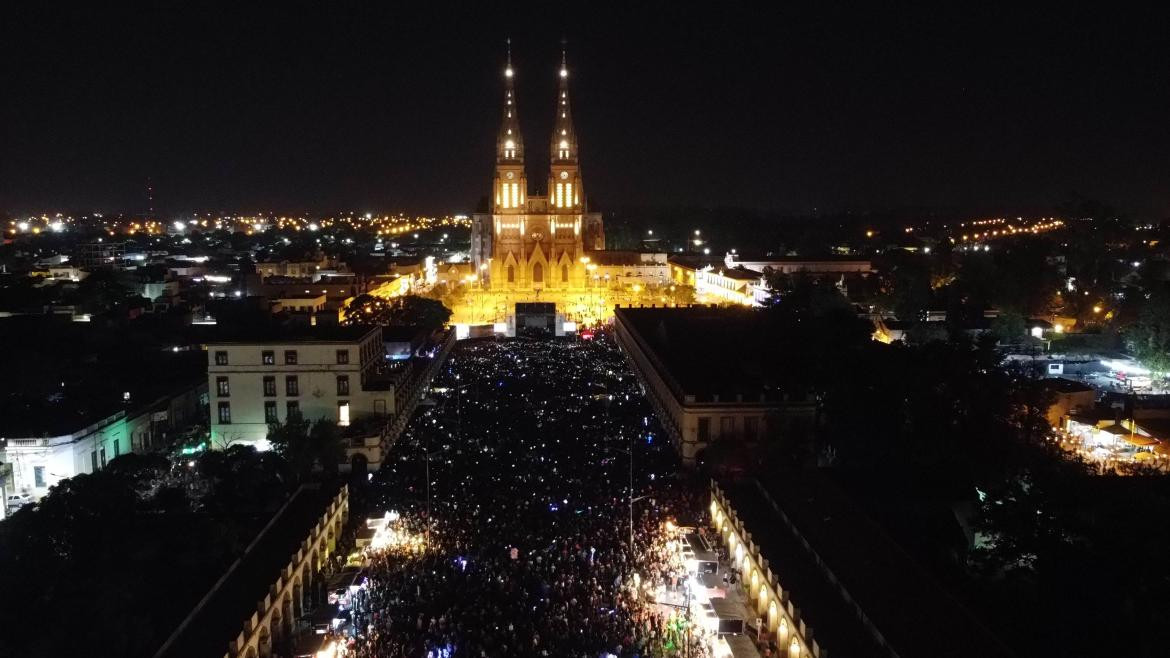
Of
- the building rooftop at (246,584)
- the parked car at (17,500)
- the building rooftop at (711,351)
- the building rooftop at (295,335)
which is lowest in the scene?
the parked car at (17,500)

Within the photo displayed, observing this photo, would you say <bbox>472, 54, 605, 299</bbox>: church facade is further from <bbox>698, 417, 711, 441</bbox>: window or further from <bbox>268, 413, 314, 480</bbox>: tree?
<bbox>268, 413, 314, 480</bbox>: tree

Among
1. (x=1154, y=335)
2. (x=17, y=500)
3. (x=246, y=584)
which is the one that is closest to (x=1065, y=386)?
(x=1154, y=335)

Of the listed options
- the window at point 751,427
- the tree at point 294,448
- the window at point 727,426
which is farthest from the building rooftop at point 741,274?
the tree at point 294,448

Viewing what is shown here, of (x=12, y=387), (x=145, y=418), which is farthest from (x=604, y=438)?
(x=12, y=387)

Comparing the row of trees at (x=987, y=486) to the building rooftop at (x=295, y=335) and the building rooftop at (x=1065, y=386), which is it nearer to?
the building rooftop at (x=1065, y=386)

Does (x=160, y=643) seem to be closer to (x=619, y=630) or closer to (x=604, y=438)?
(x=619, y=630)

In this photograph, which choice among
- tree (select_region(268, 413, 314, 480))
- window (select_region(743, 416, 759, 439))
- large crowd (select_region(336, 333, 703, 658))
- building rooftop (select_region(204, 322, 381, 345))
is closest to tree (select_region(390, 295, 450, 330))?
large crowd (select_region(336, 333, 703, 658))
